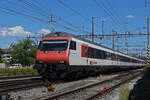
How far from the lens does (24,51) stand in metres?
65.5

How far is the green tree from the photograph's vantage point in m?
65.0

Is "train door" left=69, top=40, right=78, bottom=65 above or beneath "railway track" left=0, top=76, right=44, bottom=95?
above

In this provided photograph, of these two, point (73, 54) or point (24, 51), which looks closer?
point (73, 54)

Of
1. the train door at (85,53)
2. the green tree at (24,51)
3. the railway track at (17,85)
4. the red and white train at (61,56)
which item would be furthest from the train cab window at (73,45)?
the green tree at (24,51)

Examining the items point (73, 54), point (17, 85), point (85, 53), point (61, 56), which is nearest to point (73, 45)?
point (73, 54)

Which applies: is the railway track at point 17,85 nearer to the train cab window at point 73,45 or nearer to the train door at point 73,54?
Result: the train door at point 73,54

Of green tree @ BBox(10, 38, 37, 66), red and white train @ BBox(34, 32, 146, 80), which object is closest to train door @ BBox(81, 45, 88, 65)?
red and white train @ BBox(34, 32, 146, 80)

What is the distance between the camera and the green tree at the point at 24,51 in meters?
65.0

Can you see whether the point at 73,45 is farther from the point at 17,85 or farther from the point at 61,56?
the point at 17,85

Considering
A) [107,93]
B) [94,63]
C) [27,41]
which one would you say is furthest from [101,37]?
[27,41]

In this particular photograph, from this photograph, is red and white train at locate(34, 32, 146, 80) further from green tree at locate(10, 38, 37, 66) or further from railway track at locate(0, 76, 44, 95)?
green tree at locate(10, 38, 37, 66)

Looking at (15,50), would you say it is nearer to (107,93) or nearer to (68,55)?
(68,55)

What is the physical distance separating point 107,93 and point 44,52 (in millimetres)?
5932

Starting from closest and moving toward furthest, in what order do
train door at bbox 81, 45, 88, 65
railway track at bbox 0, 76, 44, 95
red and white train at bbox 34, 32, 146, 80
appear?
1. railway track at bbox 0, 76, 44, 95
2. red and white train at bbox 34, 32, 146, 80
3. train door at bbox 81, 45, 88, 65
